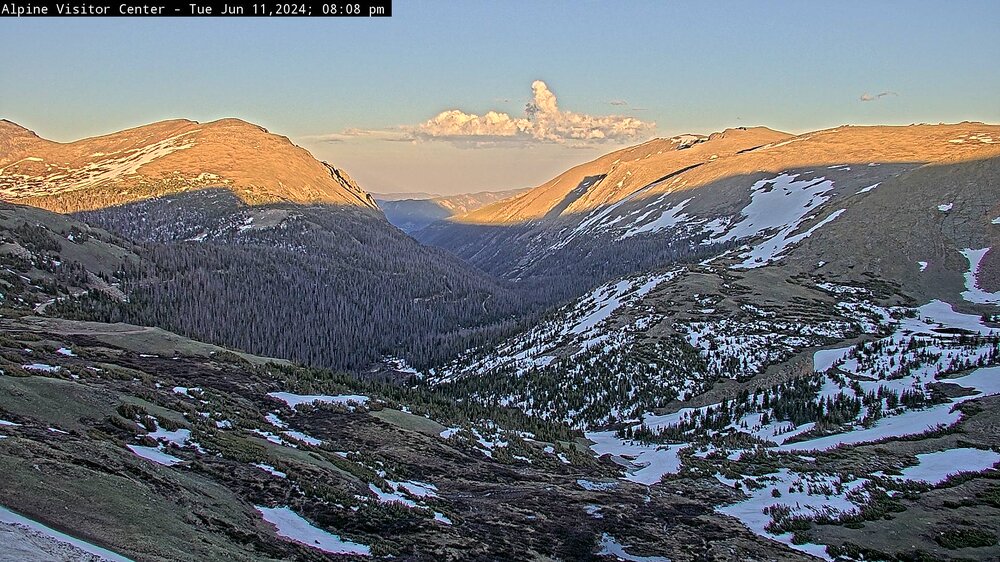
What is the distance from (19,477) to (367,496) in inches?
432

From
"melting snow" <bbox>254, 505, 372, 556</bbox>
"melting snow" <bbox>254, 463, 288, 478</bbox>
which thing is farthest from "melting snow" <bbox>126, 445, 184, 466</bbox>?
"melting snow" <bbox>254, 505, 372, 556</bbox>

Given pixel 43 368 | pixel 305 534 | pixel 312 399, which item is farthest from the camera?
pixel 312 399

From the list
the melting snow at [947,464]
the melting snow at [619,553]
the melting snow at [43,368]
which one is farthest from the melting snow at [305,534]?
the melting snow at [947,464]

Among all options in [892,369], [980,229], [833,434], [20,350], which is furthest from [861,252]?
[20,350]

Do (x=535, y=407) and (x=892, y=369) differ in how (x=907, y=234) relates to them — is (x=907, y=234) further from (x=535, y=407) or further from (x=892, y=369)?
(x=535, y=407)

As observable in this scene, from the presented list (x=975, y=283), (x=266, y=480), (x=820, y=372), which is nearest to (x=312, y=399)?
(x=266, y=480)

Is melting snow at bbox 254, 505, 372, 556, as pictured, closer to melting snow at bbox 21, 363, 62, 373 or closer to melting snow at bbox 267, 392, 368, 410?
melting snow at bbox 21, 363, 62, 373

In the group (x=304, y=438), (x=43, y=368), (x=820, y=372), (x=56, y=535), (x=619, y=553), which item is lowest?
(x=820, y=372)

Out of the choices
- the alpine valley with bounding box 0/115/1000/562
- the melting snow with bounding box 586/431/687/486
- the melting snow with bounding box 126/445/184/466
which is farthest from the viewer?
the melting snow with bounding box 586/431/687/486

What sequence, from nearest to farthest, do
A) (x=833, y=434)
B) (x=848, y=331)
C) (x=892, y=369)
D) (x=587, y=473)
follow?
(x=587, y=473), (x=833, y=434), (x=892, y=369), (x=848, y=331)

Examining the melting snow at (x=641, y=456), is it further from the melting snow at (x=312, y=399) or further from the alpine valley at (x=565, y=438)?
the melting snow at (x=312, y=399)

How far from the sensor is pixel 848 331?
87.2 m

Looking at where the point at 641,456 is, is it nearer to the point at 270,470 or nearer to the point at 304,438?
the point at 304,438

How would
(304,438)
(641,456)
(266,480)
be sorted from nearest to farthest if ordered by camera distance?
(266,480), (304,438), (641,456)
